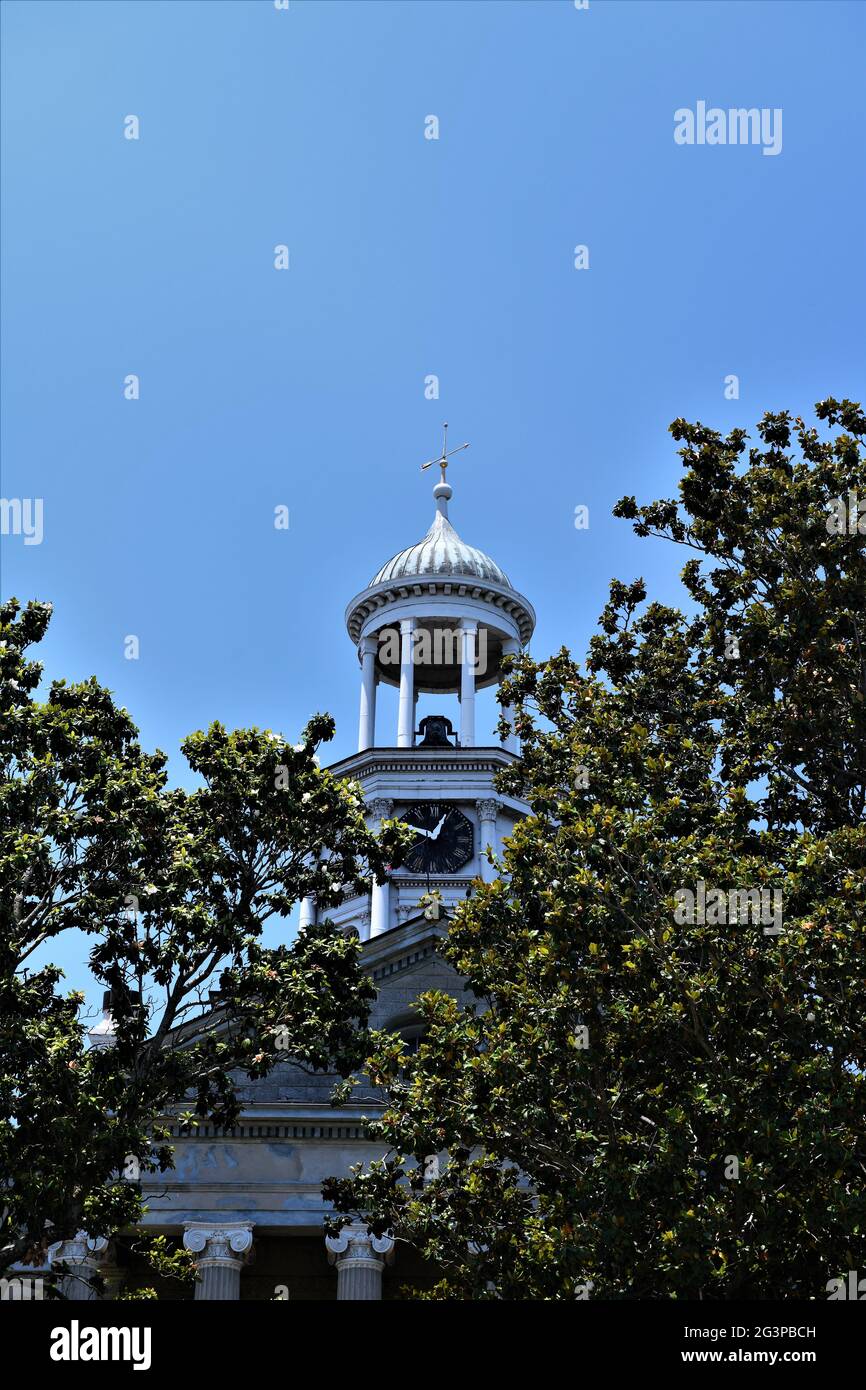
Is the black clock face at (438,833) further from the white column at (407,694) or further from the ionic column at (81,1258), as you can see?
the ionic column at (81,1258)

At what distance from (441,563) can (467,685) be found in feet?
13.5

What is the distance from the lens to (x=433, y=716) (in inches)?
2023

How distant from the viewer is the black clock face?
48.7 m

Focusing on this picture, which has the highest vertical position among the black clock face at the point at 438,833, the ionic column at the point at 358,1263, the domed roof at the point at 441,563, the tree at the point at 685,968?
the domed roof at the point at 441,563

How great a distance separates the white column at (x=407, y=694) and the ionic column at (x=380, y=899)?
2.26 m

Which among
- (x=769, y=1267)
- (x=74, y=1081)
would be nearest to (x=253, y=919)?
(x=74, y=1081)

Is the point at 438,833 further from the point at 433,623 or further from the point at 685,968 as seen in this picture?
the point at 685,968

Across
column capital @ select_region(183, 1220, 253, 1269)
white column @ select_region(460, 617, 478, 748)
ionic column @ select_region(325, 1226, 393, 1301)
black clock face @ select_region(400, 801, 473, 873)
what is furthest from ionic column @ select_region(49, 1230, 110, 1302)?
white column @ select_region(460, 617, 478, 748)

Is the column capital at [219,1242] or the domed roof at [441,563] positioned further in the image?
the domed roof at [441,563]

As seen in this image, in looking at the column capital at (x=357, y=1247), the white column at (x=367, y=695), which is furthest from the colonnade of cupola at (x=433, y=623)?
the column capital at (x=357, y=1247)

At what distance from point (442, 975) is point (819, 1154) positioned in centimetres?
1695

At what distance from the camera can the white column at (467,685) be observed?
49719 millimetres

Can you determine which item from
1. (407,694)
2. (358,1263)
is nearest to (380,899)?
(407,694)

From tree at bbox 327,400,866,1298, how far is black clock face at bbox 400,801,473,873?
22408 millimetres
